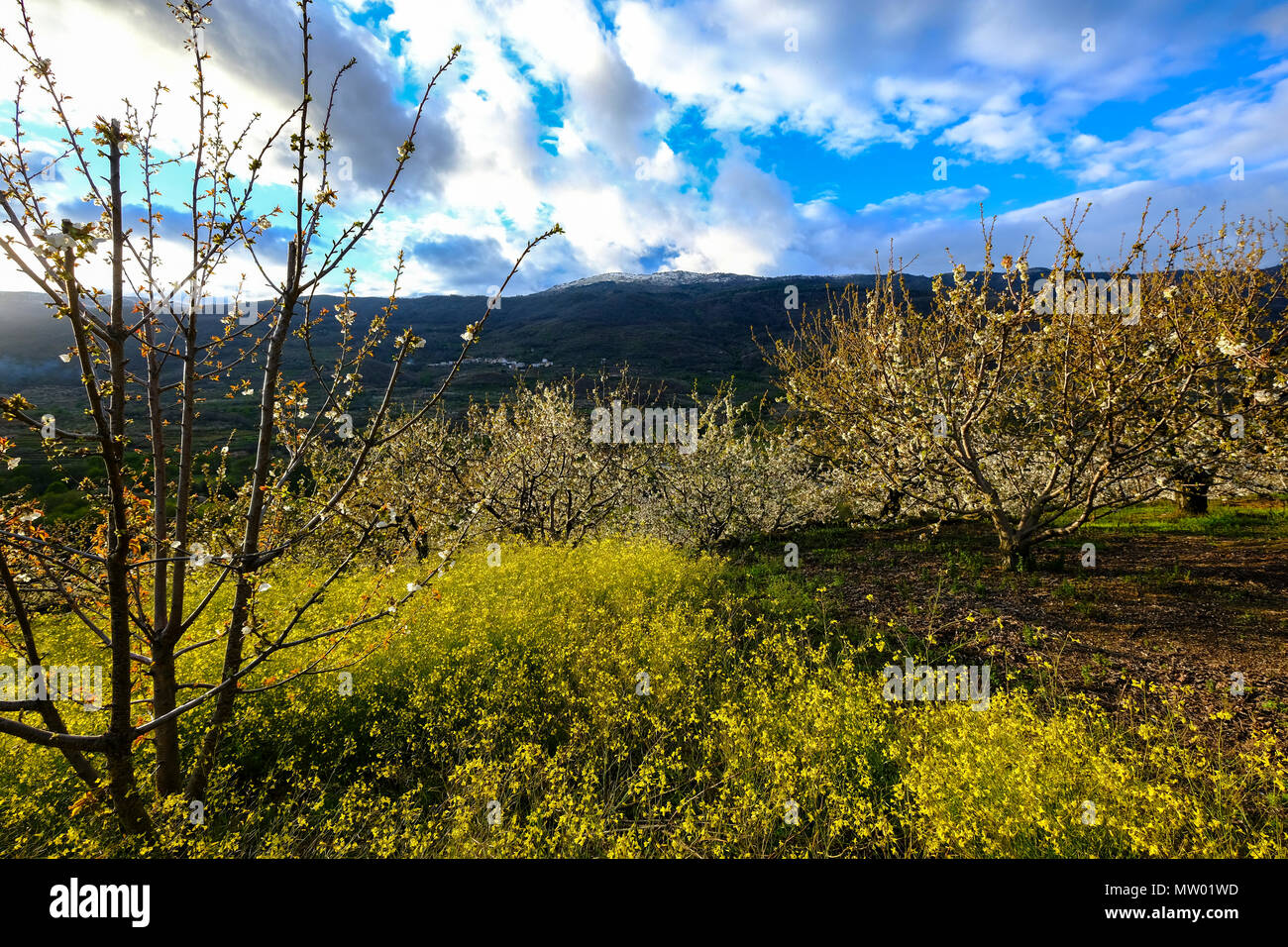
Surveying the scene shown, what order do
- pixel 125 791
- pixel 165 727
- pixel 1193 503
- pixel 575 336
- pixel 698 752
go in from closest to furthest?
pixel 125 791, pixel 165 727, pixel 698 752, pixel 1193 503, pixel 575 336

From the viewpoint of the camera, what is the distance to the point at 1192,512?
14.9m

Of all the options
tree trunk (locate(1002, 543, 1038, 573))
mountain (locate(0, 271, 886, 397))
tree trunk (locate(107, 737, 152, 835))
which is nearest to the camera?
tree trunk (locate(107, 737, 152, 835))

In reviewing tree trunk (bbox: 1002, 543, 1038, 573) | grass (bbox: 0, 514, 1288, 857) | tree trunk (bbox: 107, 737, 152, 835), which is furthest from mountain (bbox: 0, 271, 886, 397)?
tree trunk (bbox: 107, 737, 152, 835)

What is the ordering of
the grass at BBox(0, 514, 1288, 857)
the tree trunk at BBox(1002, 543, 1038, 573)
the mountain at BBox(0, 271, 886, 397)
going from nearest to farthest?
the grass at BBox(0, 514, 1288, 857), the tree trunk at BBox(1002, 543, 1038, 573), the mountain at BBox(0, 271, 886, 397)

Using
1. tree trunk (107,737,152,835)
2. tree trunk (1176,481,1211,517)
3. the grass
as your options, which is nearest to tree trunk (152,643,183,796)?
the grass

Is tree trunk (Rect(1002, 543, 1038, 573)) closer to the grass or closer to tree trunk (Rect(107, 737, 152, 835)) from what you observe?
the grass

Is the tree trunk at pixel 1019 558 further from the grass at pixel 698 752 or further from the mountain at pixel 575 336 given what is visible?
the mountain at pixel 575 336

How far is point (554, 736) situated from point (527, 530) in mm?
9503

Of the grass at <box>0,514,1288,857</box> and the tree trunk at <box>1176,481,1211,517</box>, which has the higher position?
the tree trunk at <box>1176,481,1211,517</box>

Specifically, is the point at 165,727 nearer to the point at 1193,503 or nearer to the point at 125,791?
the point at 125,791

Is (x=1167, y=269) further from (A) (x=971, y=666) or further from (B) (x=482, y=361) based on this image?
(B) (x=482, y=361)

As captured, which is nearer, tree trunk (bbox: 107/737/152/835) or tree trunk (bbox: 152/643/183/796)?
tree trunk (bbox: 107/737/152/835)

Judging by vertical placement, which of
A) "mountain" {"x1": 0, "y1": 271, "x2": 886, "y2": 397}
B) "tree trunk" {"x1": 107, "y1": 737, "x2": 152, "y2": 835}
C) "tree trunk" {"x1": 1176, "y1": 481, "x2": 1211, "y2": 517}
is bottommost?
"tree trunk" {"x1": 107, "y1": 737, "x2": 152, "y2": 835}

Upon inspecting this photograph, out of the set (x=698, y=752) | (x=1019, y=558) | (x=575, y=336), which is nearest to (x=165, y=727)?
(x=698, y=752)
